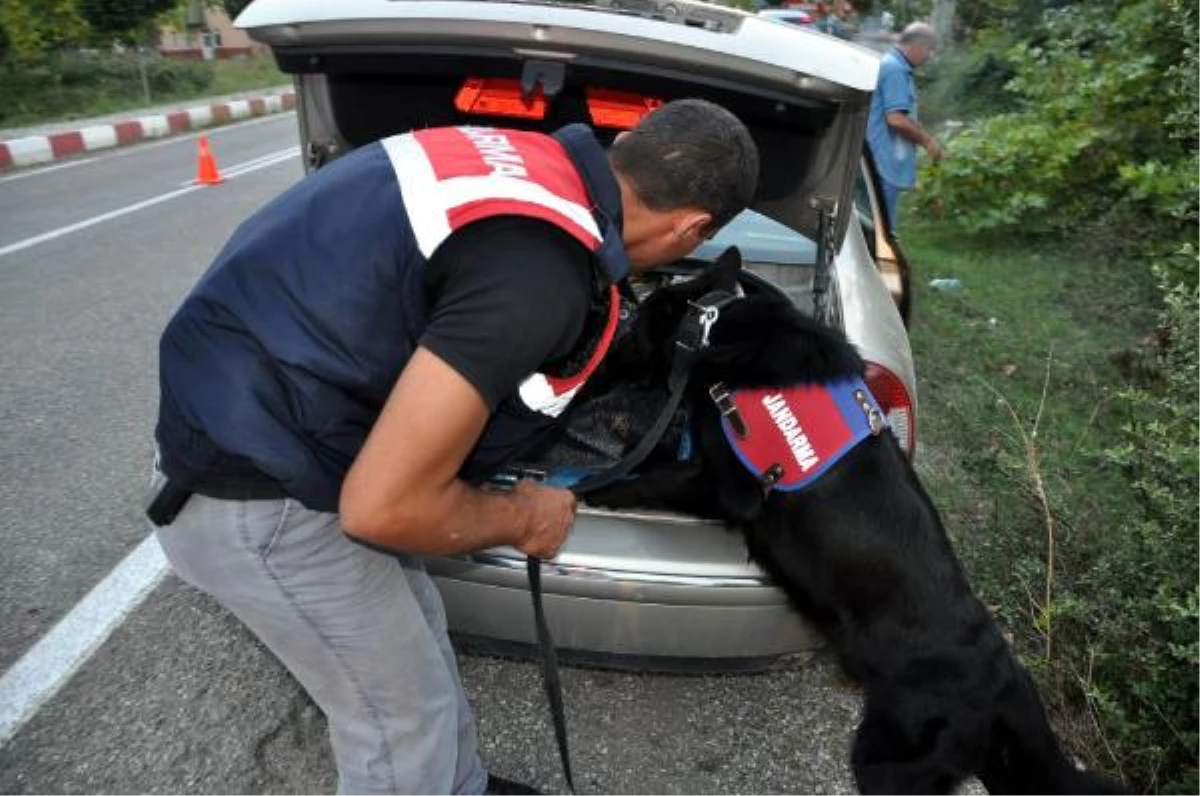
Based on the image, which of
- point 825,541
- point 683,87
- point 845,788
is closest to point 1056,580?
point 845,788

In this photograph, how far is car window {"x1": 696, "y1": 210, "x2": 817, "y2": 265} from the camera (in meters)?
3.00

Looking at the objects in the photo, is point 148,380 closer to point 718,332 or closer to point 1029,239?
point 718,332

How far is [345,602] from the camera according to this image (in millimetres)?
1470

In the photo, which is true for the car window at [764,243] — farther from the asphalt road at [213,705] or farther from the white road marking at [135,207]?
the white road marking at [135,207]

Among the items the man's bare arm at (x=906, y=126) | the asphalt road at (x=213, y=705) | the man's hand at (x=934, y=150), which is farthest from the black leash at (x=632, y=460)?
the man's hand at (x=934, y=150)

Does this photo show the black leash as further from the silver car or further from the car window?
the car window

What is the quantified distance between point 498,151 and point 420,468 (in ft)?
1.53

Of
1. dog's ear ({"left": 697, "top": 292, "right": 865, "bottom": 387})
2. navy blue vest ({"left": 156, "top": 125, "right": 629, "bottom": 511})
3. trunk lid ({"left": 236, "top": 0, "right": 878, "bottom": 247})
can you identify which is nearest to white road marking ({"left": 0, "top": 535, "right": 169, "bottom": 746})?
navy blue vest ({"left": 156, "top": 125, "right": 629, "bottom": 511})

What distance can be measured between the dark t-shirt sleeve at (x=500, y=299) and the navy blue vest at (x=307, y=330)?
0.07m

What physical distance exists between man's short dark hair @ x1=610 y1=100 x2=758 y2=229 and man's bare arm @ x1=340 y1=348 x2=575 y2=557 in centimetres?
45

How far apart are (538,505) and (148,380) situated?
3408 mm

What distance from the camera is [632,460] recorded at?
1929mm

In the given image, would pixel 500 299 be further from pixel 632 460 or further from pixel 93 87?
pixel 93 87

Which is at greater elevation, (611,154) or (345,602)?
(611,154)
